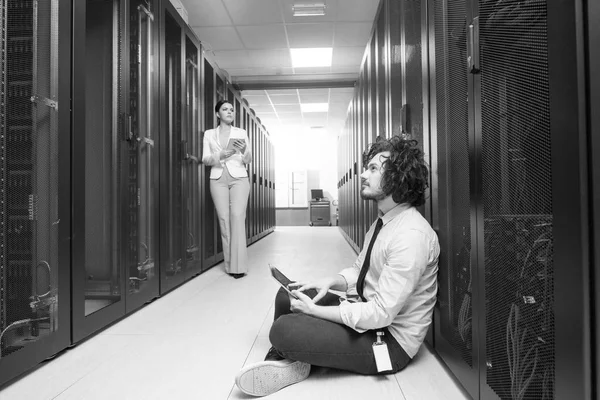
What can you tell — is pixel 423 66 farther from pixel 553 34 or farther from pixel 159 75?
pixel 159 75

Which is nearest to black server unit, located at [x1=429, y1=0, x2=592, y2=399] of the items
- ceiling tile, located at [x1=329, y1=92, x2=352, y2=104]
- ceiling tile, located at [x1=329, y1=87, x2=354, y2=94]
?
ceiling tile, located at [x1=329, y1=87, x2=354, y2=94]

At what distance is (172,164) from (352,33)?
353 centimetres

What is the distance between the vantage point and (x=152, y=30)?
268 centimetres

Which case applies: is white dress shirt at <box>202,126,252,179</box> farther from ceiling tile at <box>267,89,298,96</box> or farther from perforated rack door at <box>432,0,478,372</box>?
ceiling tile at <box>267,89,298,96</box>

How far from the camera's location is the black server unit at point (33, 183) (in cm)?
138

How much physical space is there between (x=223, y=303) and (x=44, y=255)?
3.89 ft

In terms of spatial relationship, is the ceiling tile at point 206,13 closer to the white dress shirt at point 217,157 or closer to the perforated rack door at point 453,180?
the white dress shirt at point 217,157

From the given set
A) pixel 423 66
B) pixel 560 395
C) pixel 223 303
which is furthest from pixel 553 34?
pixel 223 303

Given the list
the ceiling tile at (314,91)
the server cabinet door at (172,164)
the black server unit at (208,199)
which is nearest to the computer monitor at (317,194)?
the ceiling tile at (314,91)

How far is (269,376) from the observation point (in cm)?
130

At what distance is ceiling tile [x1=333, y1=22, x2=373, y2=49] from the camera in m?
5.12

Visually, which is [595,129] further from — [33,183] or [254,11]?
[254,11]

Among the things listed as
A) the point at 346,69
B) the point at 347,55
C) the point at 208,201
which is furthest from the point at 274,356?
the point at 346,69

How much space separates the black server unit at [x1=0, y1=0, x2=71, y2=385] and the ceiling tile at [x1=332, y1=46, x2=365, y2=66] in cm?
487
